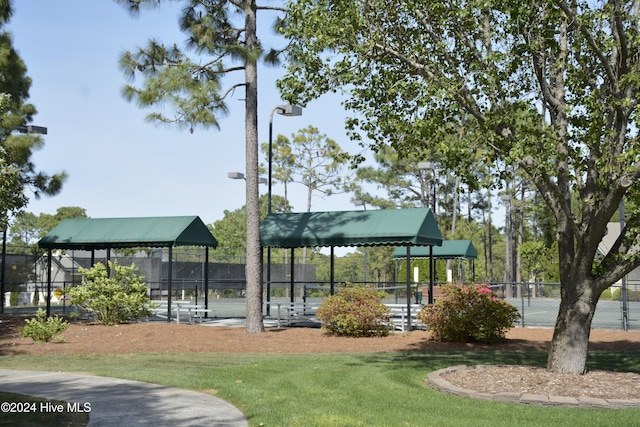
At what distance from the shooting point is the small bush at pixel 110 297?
21.9 meters

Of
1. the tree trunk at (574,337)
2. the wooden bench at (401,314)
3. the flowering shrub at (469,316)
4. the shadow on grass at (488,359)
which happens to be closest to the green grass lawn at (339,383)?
the shadow on grass at (488,359)

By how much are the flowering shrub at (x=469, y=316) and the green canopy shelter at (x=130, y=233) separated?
909 cm

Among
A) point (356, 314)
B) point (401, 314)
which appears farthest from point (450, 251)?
point (356, 314)

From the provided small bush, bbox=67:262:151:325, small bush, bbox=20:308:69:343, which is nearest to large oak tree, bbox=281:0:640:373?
small bush, bbox=20:308:69:343

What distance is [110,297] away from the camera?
22125mm

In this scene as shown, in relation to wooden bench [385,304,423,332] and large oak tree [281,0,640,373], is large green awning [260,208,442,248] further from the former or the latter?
large oak tree [281,0,640,373]

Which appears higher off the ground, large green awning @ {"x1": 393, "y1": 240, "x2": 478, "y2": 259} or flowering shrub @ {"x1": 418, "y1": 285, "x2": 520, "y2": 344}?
large green awning @ {"x1": 393, "y1": 240, "x2": 478, "y2": 259}

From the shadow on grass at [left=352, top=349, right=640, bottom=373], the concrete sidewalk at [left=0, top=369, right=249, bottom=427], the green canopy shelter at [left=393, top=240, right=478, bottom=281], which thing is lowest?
the shadow on grass at [left=352, top=349, right=640, bottom=373]

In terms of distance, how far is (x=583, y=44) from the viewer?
38.9 feet

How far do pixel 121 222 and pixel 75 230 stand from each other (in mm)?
1659

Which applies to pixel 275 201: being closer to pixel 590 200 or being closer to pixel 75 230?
pixel 75 230

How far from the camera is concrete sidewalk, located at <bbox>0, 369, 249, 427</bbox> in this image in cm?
812

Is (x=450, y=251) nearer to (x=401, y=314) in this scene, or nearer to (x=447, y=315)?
(x=401, y=314)

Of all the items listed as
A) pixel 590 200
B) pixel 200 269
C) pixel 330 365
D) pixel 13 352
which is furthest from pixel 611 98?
pixel 200 269
